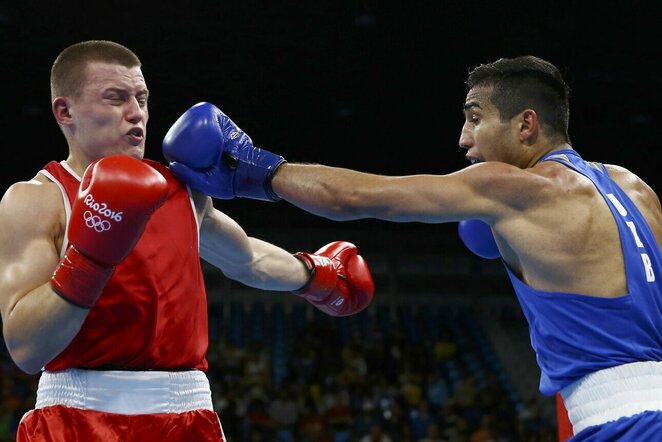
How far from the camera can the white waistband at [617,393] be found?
239 cm

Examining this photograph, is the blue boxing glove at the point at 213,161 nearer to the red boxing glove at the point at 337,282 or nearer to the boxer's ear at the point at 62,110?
the boxer's ear at the point at 62,110

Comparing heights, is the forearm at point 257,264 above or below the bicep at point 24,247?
below

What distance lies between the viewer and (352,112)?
1123cm

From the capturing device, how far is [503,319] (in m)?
15.2

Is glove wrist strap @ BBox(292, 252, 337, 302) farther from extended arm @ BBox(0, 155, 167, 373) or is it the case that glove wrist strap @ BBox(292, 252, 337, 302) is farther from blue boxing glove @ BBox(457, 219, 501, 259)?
extended arm @ BBox(0, 155, 167, 373)

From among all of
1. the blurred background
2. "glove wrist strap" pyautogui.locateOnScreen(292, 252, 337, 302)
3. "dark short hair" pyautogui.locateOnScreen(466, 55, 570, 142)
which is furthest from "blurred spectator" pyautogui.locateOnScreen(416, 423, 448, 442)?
"dark short hair" pyautogui.locateOnScreen(466, 55, 570, 142)

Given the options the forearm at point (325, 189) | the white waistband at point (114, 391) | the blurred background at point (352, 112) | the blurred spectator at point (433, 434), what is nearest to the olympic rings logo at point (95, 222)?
the white waistband at point (114, 391)

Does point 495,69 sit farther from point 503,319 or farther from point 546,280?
point 503,319

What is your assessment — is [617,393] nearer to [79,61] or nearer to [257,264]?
[257,264]

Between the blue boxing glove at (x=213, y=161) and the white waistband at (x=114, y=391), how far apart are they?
0.69 metres

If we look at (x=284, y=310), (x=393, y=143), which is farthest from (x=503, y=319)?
(x=393, y=143)

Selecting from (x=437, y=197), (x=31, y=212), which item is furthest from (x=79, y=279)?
(x=437, y=197)

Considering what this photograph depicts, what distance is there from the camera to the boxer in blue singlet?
2.46 meters

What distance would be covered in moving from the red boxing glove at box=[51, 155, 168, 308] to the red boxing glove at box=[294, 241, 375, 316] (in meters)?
1.18
